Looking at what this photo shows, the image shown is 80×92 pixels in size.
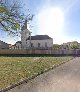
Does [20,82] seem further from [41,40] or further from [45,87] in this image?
[41,40]

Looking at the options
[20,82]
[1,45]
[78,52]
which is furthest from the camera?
[1,45]

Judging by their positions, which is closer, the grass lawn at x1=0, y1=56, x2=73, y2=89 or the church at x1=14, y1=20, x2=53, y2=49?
the grass lawn at x1=0, y1=56, x2=73, y2=89

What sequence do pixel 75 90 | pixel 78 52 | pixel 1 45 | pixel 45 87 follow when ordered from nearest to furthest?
pixel 75 90
pixel 45 87
pixel 78 52
pixel 1 45

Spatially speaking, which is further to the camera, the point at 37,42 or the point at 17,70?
the point at 37,42

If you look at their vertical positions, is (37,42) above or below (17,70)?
above

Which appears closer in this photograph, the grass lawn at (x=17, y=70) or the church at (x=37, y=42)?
the grass lawn at (x=17, y=70)

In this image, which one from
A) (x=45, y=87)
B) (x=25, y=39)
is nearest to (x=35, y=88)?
(x=45, y=87)

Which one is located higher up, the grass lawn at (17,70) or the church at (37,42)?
the church at (37,42)

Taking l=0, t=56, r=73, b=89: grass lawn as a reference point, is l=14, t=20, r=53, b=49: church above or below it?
above

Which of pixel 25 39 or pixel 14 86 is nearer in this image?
pixel 14 86

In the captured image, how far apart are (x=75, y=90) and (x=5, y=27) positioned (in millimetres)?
18406

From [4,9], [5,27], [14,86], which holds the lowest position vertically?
[14,86]

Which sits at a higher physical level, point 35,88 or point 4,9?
point 4,9

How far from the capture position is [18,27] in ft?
98.8
